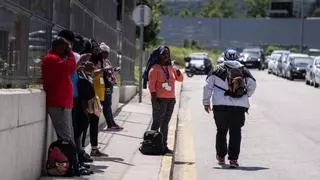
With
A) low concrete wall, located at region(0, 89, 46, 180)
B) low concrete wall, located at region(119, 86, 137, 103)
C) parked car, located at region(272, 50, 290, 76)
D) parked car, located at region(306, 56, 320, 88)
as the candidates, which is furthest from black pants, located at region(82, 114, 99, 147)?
parked car, located at region(272, 50, 290, 76)

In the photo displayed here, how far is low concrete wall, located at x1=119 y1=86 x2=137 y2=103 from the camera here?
22616mm

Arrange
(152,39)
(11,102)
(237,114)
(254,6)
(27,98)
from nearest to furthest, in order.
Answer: (11,102) < (27,98) < (237,114) < (152,39) < (254,6)

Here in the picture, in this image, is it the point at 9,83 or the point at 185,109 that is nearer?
the point at 9,83

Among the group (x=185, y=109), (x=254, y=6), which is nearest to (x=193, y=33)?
(x=254, y=6)

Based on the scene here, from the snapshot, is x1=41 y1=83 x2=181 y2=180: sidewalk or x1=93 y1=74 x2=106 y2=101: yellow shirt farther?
x1=93 y1=74 x2=106 y2=101: yellow shirt

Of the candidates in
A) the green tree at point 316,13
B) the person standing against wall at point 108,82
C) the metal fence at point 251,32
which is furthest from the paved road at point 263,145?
the green tree at point 316,13

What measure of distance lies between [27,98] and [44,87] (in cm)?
80

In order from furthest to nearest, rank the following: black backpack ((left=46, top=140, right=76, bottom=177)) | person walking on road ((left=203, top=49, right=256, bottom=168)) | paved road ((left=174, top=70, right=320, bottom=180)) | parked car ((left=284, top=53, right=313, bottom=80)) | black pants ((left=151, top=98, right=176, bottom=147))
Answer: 1. parked car ((left=284, top=53, right=313, bottom=80))
2. black pants ((left=151, top=98, right=176, bottom=147))
3. person walking on road ((left=203, top=49, right=256, bottom=168))
4. paved road ((left=174, top=70, right=320, bottom=180))
5. black backpack ((left=46, top=140, right=76, bottom=177))

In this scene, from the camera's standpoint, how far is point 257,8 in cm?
14900

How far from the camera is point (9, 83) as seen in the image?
782cm

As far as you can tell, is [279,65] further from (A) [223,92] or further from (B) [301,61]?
(A) [223,92]

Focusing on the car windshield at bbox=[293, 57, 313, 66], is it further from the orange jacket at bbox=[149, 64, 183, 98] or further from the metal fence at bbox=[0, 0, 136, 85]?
the orange jacket at bbox=[149, 64, 183, 98]

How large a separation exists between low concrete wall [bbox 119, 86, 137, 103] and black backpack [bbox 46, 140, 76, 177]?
1382cm

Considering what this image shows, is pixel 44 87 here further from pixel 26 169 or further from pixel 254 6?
pixel 254 6
